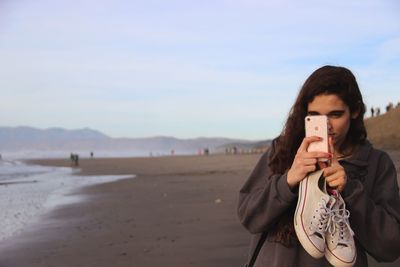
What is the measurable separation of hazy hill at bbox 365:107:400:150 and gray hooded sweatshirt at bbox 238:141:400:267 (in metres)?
18.6

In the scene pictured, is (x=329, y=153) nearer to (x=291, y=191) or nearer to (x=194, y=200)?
(x=291, y=191)

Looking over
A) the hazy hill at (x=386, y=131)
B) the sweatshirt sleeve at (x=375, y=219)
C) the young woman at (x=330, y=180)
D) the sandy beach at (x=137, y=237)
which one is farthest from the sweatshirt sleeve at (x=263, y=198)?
the hazy hill at (x=386, y=131)

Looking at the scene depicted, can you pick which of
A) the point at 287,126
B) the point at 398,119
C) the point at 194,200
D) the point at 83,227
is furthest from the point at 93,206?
the point at 398,119

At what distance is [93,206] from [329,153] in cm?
1194

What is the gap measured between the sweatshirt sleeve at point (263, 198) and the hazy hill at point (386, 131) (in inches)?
735

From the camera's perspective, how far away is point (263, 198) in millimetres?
2010

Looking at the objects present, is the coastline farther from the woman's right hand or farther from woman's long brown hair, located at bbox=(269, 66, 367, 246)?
the woman's right hand

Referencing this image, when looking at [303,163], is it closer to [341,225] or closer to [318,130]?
[318,130]

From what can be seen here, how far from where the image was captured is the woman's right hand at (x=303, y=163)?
1.83 meters

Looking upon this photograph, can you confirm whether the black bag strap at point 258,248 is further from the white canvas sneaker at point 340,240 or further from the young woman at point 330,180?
the white canvas sneaker at point 340,240

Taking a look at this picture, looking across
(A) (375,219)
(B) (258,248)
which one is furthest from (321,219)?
(B) (258,248)

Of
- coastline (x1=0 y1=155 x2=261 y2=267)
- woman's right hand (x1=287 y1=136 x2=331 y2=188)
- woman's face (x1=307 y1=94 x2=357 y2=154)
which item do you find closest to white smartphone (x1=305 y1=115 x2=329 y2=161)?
woman's right hand (x1=287 y1=136 x2=331 y2=188)

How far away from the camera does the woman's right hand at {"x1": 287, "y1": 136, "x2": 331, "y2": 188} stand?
183 centimetres

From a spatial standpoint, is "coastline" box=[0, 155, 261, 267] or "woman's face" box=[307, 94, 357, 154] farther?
"coastline" box=[0, 155, 261, 267]
